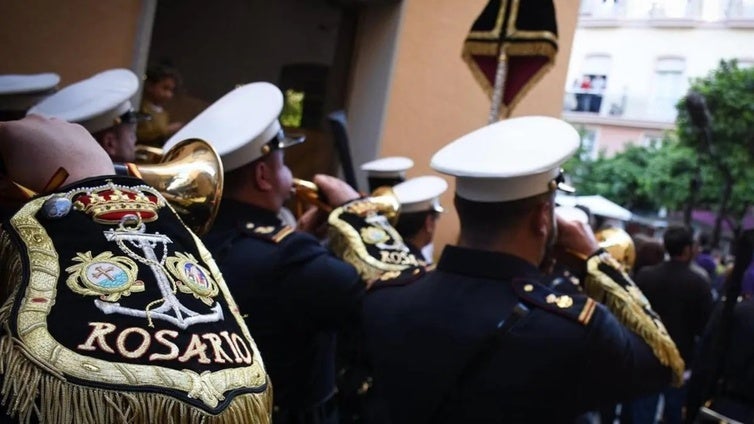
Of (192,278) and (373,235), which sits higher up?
(192,278)

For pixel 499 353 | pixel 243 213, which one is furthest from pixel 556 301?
pixel 243 213

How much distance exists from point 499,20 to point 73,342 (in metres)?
4.43

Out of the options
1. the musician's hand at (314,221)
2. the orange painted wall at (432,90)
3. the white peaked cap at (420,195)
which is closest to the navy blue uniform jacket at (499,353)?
the musician's hand at (314,221)

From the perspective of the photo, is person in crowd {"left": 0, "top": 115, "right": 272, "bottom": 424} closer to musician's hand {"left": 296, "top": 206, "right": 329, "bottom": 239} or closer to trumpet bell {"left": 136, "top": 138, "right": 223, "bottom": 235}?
trumpet bell {"left": 136, "top": 138, "right": 223, "bottom": 235}

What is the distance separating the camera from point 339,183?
3.58 m

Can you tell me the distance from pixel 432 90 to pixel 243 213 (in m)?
5.62

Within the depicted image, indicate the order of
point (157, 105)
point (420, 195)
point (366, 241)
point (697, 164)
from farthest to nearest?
point (697, 164)
point (157, 105)
point (420, 195)
point (366, 241)

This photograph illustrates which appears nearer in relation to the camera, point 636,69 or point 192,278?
point 192,278

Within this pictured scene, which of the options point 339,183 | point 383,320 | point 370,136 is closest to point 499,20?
point 339,183

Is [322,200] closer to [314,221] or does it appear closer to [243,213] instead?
[314,221]

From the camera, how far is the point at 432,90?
26.8ft

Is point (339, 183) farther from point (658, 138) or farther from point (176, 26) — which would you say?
point (658, 138)

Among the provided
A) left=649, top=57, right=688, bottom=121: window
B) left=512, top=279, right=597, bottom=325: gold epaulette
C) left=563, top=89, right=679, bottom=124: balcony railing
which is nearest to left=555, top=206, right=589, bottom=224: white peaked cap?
left=512, top=279, right=597, bottom=325: gold epaulette

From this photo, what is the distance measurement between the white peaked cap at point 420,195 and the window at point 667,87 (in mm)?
27968
